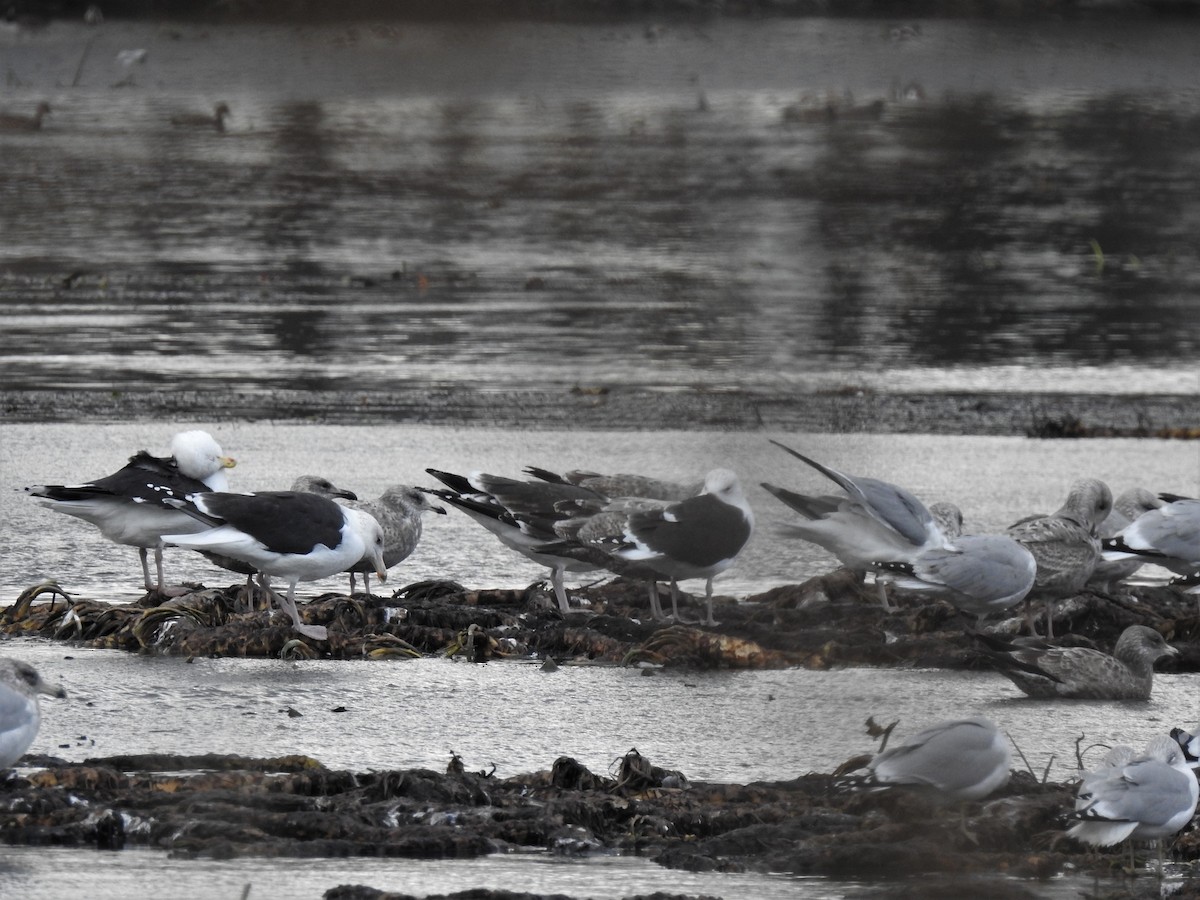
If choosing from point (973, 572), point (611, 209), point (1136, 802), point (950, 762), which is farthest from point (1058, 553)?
point (611, 209)

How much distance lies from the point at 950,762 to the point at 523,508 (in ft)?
11.7

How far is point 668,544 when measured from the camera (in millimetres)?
5184

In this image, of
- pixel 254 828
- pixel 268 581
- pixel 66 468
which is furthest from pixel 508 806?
pixel 66 468

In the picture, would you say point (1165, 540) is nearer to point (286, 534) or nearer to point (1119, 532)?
point (1119, 532)

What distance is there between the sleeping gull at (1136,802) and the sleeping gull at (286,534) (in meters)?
2.51

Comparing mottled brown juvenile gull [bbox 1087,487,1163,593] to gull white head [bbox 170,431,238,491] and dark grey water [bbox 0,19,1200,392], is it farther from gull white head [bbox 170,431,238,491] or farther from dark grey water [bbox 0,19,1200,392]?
gull white head [bbox 170,431,238,491]

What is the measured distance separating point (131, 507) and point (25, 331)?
6.36m

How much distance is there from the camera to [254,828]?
10.3ft

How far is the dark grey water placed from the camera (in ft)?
4.28

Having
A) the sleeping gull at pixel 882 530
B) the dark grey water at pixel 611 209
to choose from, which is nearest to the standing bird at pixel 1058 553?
the sleeping gull at pixel 882 530

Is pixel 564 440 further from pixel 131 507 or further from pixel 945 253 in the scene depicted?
pixel 945 253

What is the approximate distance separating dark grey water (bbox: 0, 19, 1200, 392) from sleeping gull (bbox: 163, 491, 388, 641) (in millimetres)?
1122

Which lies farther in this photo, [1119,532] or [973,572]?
[1119,532]

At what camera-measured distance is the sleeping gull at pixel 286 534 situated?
518cm
